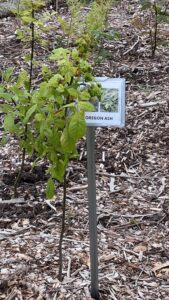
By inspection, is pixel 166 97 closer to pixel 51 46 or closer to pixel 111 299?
pixel 51 46

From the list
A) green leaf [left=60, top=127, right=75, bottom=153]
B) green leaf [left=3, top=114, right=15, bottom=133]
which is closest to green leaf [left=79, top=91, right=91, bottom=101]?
green leaf [left=60, top=127, right=75, bottom=153]

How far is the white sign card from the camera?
84.3 inches

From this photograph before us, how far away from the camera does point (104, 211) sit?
315cm

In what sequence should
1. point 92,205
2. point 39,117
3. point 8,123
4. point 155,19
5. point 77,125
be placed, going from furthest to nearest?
1. point 155,19
2. point 8,123
3. point 92,205
4. point 39,117
5. point 77,125

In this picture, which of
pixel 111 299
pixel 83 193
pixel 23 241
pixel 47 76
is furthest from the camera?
pixel 83 193

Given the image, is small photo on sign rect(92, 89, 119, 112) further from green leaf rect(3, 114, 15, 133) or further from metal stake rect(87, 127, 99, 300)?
green leaf rect(3, 114, 15, 133)

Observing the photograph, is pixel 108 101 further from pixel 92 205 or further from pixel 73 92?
pixel 92 205

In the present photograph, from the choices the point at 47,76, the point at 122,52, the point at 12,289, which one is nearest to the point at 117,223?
the point at 12,289

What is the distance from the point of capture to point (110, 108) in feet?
7.06

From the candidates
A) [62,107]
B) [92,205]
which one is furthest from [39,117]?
[92,205]

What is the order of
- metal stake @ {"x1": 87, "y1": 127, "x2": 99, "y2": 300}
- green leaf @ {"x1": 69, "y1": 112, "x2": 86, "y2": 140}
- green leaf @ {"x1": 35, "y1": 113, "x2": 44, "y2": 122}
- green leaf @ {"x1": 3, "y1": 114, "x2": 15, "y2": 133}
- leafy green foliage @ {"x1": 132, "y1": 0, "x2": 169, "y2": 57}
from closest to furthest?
green leaf @ {"x1": 69, "y1": 112, "x2": 86, "y2": 140}
green leaf @ {"x1": 35, "y1": 113, "x2": 44, "y2": 122}
metal stake @ {"x1": 87, "y1": 127, "x2": 99, "y2": 300}
green leaf @ {"x1": 3, "y1": 114, "x2": 15, "y2": 133}
leafy green foliage @ {"x1": 132, "y1": 0, "x2": 169, "y2": 57}

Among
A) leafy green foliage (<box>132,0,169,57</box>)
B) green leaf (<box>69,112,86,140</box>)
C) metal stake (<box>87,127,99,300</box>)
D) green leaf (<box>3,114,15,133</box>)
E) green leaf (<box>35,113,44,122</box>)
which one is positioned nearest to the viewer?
green leaf (<box>69,112,86,140</box>)

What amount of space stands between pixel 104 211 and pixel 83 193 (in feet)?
0.72

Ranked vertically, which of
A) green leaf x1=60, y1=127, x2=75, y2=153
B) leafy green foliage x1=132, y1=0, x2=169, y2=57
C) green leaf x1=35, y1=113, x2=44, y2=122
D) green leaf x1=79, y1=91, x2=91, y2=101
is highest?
leafy green foliage x1=132, y1=0, x2=169, y2=57
